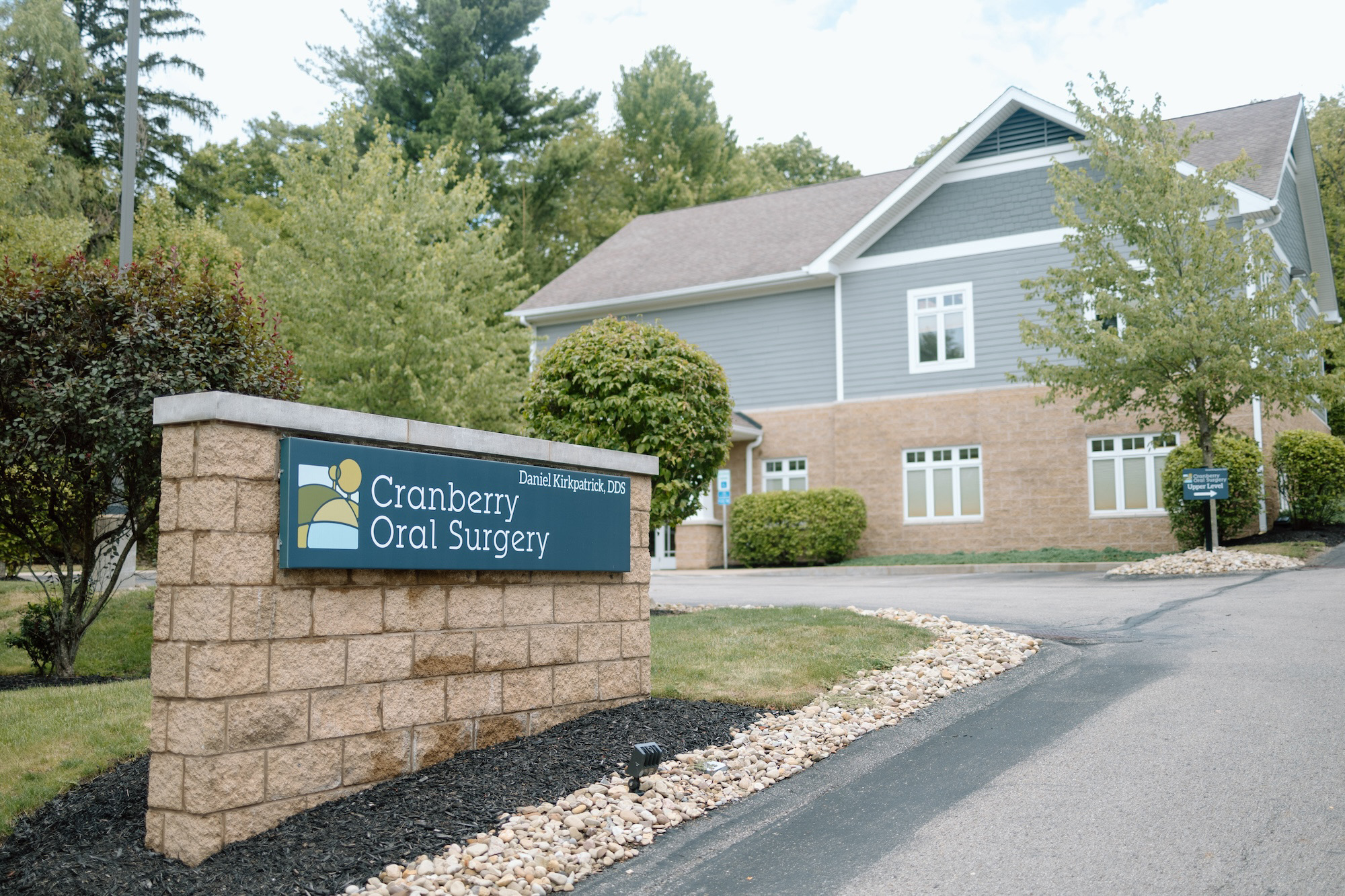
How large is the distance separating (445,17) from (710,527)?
2187 cm

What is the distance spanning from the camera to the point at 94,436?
338 inches

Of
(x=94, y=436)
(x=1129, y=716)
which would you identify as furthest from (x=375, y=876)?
(x=94, y=436)

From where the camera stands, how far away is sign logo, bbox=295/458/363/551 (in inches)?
209

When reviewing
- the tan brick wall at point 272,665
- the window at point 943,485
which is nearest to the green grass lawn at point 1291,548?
the window at point 943,485

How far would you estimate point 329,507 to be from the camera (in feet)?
17.8

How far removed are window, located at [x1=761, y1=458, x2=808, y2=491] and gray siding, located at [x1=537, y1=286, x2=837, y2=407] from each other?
135 cm

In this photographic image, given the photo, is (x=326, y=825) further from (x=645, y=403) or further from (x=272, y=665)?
(x=645, y=403)

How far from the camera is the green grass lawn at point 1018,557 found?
19797 millimetres

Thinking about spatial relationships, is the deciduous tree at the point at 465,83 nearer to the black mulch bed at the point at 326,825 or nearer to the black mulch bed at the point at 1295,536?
the black mulch bed at the point at 1295,536

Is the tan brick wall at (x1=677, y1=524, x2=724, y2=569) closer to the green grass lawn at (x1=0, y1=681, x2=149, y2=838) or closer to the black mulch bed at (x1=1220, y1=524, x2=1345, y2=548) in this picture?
the black mulch bed at (x1=1220, y1=524, x2=1345, y2=548)

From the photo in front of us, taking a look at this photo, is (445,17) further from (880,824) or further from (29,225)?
(880,824)

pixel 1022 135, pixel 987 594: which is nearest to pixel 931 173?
pixel 1022 135

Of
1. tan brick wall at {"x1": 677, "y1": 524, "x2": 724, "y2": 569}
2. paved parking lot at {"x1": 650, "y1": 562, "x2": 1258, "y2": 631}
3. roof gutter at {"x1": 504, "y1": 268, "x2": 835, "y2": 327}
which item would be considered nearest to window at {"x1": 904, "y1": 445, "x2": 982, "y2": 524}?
paved parking lot at {"x1": 650, "y1": 562, "x2": 1258, "y2": 631}

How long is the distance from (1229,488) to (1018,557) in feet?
12.8
